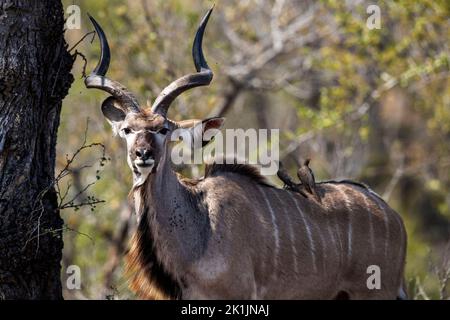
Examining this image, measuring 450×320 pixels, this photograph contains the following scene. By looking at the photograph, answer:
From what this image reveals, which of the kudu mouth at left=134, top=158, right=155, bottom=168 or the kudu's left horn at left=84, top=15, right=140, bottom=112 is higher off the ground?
the kudu's left horn at left=84, top=15, right=140, bottom=112

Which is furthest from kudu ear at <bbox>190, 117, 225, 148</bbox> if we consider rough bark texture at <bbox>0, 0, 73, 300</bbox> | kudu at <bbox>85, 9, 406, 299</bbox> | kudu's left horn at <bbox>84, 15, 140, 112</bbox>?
rough bark texture at <bbox>0, 0, 73, 300</bbox>

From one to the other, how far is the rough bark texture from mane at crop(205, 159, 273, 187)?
3.24 ft

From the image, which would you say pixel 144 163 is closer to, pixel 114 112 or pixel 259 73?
pixel 114 112

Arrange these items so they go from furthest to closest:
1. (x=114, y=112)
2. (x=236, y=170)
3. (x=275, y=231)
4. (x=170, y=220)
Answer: (x=236, y=170) → (x=275, y=231) → (x=114, y=112) → (x=170, y=220)

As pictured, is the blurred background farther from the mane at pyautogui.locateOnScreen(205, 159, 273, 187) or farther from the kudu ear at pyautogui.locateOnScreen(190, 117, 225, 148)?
the kudu ear at pyautogui.locateOnScreen(190, 117, 225, 148)

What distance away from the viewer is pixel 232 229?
191 inches

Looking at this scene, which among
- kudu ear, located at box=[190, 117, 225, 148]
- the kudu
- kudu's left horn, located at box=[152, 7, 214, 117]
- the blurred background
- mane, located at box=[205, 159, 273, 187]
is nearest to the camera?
the kudu

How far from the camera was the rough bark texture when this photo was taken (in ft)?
14.5

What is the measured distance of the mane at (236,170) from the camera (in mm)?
5219

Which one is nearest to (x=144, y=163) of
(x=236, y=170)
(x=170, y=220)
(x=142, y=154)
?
(x=142, y=154)

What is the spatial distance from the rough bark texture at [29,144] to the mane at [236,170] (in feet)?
3.24

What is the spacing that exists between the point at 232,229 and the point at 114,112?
3.03ft

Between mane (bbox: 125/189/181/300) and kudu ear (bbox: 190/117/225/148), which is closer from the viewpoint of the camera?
mane (bbox: 125/189/181/300)
